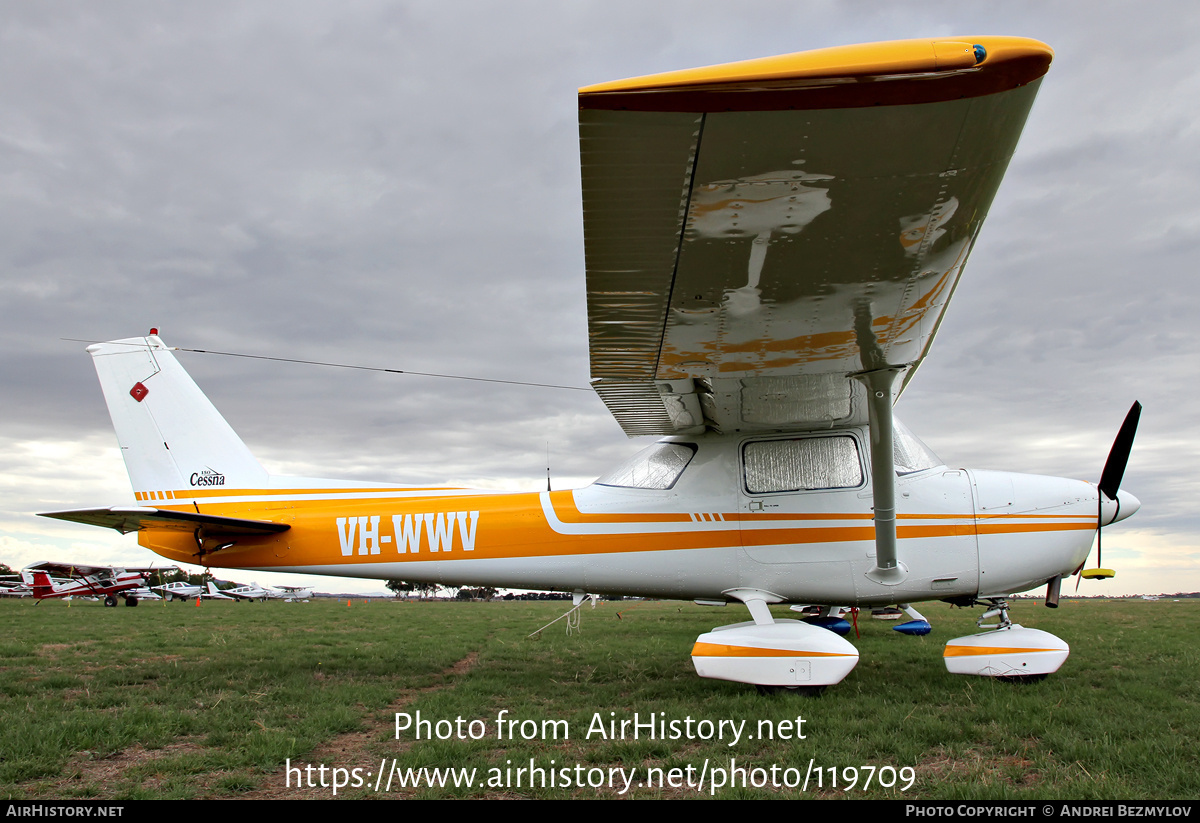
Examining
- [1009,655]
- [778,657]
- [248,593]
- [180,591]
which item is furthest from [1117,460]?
[248,593]

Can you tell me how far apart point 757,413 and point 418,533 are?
11.6 ft

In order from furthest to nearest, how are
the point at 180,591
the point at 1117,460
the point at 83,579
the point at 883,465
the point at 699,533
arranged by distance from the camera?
the point at 180,591 < the point at 83,579 < the point at 699,533 < the point at 1117,460 < the point at 883,465

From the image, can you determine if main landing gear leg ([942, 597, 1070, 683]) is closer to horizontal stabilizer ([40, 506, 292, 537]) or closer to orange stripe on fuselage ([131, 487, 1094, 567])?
orange stripe on fuselage ([131, 487, 1094, 567])

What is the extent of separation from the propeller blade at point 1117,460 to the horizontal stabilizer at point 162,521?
7944mm

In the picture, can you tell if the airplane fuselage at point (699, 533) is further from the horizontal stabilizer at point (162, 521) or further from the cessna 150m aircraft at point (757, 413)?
the horizontal stabilizer at point (162, 521)

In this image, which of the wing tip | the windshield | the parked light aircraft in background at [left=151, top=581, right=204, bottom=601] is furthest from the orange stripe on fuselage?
the parked light aircraft in background at [left=151, top=581, right=204, bottom=601]

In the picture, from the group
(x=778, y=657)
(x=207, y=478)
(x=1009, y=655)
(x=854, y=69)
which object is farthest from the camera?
(x=207, y=478)

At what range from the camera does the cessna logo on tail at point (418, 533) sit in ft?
22.4

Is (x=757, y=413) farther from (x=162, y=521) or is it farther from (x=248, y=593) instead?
(x=248, y=593)

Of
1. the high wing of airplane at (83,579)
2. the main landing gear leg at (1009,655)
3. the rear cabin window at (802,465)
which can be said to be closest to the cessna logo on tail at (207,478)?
the rear cabin window at (802,465)

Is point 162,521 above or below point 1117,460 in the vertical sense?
below

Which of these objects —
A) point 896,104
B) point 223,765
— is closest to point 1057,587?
point 896,104

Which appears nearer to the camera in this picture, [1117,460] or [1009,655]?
[1009,655]

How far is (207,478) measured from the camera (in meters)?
7.56
